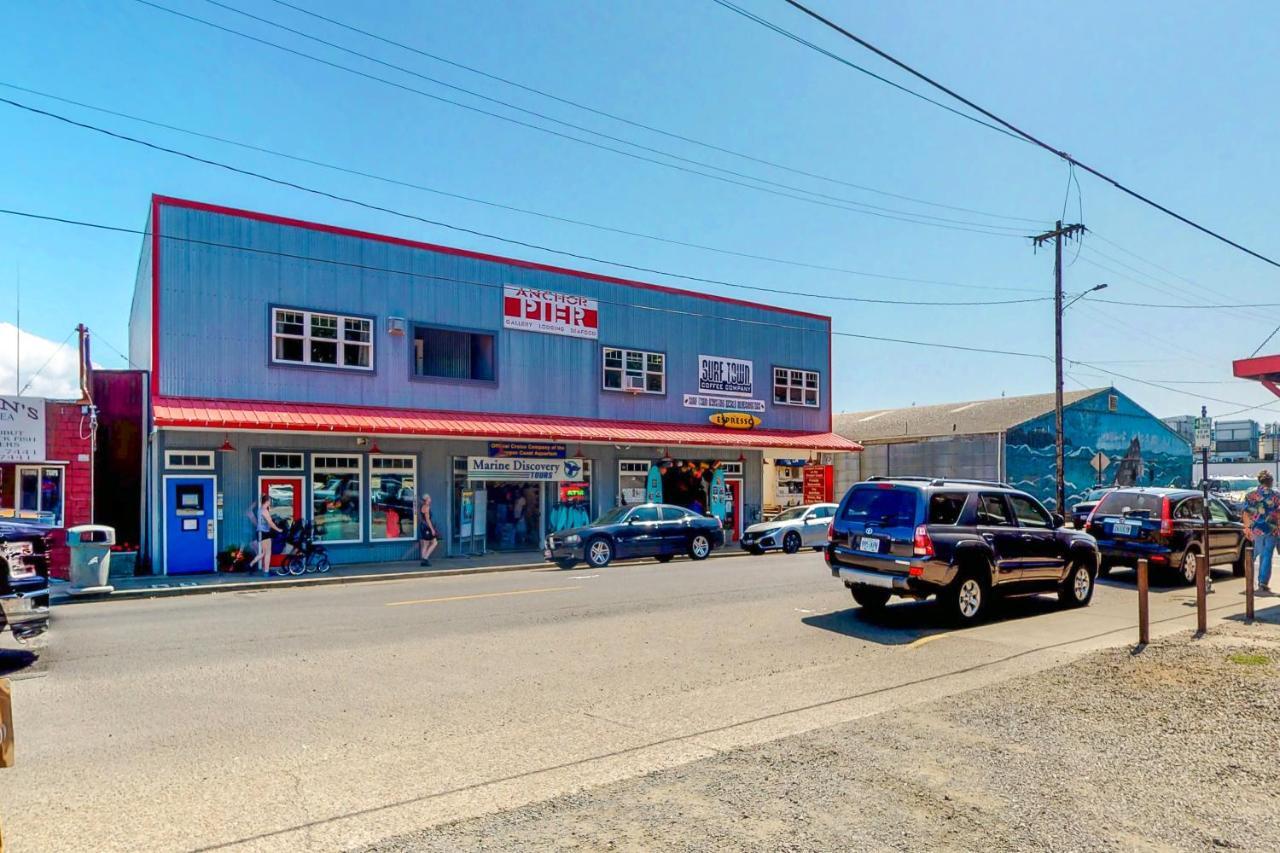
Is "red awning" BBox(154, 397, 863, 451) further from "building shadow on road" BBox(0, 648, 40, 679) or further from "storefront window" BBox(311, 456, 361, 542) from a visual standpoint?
"building shadow on road" BBox(0, 648, 40, 679)

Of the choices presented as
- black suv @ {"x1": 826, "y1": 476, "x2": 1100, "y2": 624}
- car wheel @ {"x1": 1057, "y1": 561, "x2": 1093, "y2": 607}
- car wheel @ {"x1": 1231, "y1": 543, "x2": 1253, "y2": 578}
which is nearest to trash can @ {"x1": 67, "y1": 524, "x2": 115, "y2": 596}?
black suv @ {"x1": 826, "y1": 476, "x2": 1100, "y2": 624}

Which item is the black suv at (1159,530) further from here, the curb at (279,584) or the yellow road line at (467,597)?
the curb at (279,584)

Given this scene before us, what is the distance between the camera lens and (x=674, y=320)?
1122 inches

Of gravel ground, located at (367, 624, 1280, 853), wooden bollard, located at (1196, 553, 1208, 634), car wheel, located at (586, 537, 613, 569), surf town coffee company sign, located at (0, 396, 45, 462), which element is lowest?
car wheel, located at (586, 537, 613, 569)

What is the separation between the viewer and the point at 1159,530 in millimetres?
15500

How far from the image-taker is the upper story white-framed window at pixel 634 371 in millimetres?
27016

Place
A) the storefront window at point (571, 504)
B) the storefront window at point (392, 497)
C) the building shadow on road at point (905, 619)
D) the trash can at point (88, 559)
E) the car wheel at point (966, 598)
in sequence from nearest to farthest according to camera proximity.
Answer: the building shadow on road at point (905, 619)
the car wheel at point (966, 598)
the trash can at point (88, 559)
the storefront window at point (392, 497)
the storefront window at point (571, 504)

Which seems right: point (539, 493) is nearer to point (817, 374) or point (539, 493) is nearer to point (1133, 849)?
point (817, 374)

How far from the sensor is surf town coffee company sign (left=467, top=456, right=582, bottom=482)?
2364 cm

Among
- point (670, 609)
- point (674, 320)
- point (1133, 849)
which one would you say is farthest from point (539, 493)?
point (1133, 849)

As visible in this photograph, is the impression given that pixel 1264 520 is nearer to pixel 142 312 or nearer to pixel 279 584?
pixel 279 584

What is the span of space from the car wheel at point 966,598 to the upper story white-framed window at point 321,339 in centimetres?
1555

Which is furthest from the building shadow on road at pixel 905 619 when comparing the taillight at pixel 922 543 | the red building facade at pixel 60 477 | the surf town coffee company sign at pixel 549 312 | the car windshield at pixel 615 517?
the red building facade at pixel 60 477

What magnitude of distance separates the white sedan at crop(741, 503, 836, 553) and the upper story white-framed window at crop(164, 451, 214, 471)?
44.1ft
